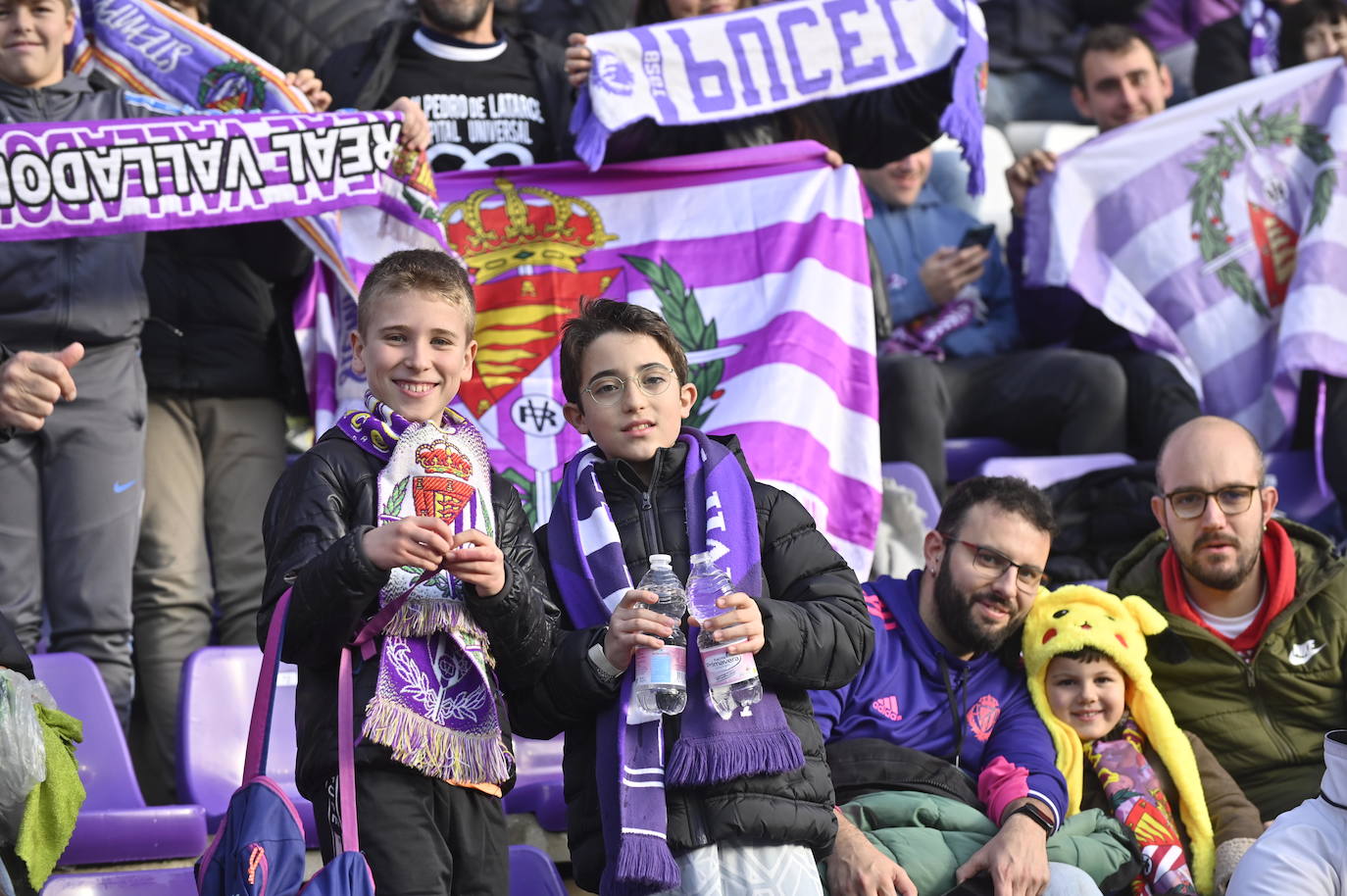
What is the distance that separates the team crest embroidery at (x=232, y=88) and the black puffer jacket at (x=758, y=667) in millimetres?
2267

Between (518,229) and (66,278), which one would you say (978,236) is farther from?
(66,278)

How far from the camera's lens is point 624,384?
3.21 meters

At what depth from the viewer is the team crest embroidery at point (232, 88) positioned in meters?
4.98

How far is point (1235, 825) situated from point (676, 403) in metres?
1.67

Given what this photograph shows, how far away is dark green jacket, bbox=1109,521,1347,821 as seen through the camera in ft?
13.3

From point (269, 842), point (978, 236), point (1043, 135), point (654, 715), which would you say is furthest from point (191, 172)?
point (1043, 135)

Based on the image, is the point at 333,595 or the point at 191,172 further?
the point at 191,172

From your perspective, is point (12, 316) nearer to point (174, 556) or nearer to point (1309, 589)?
point (174, 556)

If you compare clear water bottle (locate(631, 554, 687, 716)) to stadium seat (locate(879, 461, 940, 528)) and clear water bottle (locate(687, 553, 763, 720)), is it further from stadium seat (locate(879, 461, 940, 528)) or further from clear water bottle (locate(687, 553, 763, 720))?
stadium seat (locate(879, 461, 940, 528))

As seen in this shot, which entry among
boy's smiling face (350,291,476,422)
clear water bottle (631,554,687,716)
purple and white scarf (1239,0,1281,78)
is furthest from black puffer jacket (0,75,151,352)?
purple and white scarf (1239,0,1281,78)

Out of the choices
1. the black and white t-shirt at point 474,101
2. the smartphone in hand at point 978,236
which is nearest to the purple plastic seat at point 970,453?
the smartphone in hand at point 978,236

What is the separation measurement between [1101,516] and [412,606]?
309 cm

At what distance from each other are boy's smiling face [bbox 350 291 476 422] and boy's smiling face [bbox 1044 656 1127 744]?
5.34ft

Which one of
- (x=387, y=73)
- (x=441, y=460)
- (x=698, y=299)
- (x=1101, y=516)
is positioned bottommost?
(x=1101, y=516)
